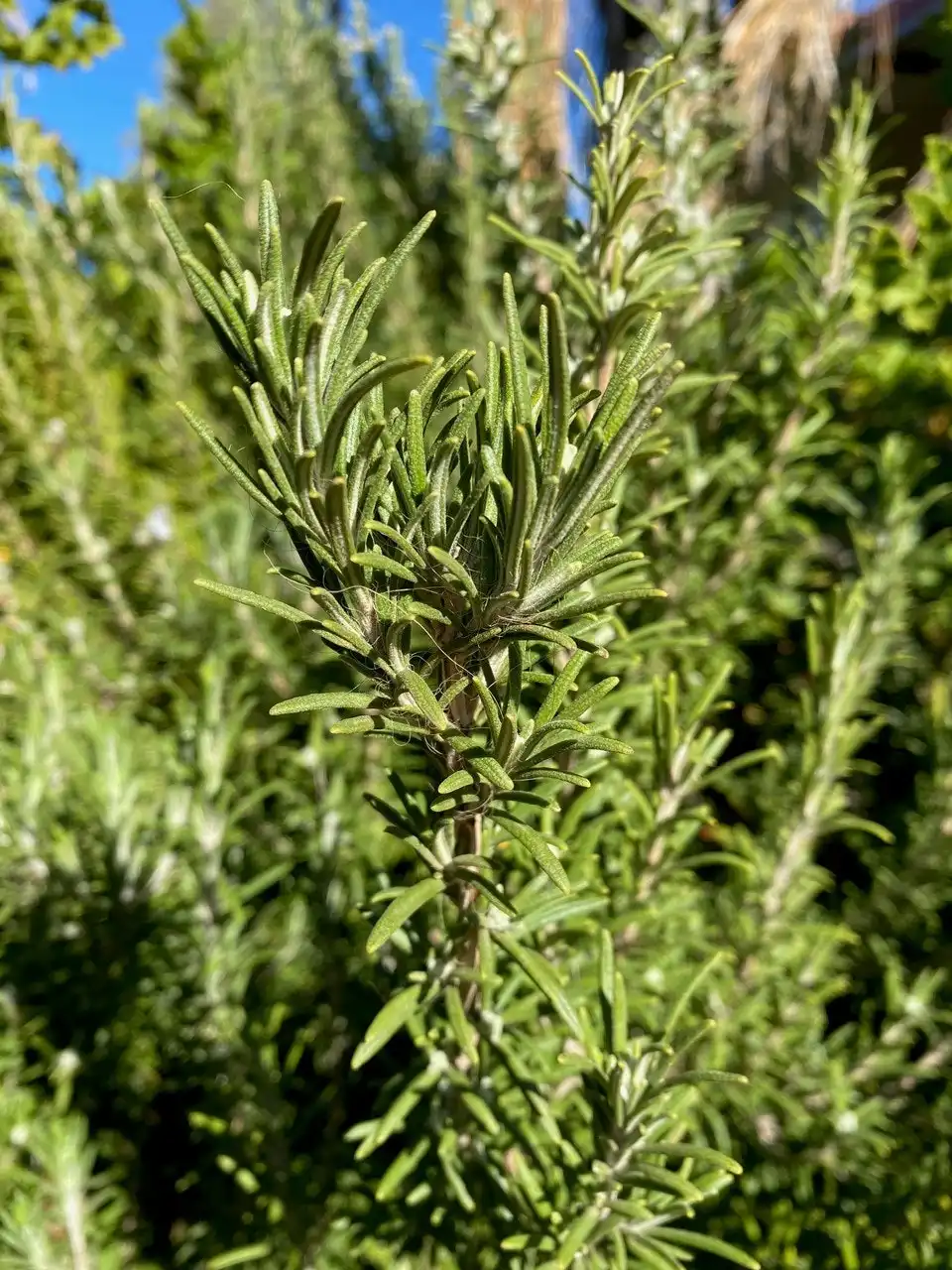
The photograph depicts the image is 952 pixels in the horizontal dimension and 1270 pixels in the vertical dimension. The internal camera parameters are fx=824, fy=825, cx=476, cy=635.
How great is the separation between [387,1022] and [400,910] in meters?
0.13

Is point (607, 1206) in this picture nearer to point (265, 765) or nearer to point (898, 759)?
point (265, 765)

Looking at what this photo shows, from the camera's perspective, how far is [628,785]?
81cm

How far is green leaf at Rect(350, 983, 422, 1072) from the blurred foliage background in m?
0.09

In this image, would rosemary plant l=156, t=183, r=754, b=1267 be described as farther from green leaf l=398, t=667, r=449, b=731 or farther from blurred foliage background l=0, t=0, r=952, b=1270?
blurred foliage background l=0, t=0, r=952, b=1270

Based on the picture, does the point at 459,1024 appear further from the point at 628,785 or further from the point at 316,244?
the point at 316,244

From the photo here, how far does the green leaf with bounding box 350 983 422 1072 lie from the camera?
1.87 ft

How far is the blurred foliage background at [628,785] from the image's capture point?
0.98 metres

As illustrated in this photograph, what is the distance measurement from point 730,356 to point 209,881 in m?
1.10

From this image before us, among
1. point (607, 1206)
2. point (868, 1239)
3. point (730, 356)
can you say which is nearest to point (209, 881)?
point (607, 1206)

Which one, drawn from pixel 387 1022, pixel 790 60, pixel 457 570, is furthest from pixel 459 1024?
pixel 790 60

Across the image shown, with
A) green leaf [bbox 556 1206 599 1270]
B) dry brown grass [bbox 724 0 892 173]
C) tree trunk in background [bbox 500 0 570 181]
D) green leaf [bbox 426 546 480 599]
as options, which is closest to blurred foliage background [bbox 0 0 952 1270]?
dry brown grass [bbox 724 0 892 173]

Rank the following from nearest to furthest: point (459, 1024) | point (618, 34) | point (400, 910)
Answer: point (400, 910)
point (459, 1024)
point (618, 34)

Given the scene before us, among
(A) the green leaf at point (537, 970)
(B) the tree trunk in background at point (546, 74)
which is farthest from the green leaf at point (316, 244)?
(B) the tree trunk in background at point (546, 74)

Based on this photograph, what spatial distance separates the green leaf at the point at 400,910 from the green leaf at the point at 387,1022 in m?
0.09
